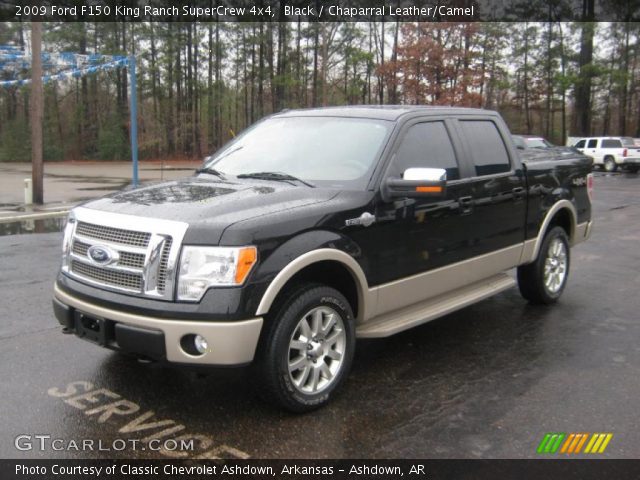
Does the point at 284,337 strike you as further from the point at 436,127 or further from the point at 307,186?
the point at 436,127

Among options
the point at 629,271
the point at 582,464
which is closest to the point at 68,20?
the point at 629,271

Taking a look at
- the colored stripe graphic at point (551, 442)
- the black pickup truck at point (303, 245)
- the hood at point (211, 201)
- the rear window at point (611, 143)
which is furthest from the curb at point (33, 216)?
the rear window at point (611, 143)

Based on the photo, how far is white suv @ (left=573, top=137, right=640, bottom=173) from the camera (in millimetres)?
30109

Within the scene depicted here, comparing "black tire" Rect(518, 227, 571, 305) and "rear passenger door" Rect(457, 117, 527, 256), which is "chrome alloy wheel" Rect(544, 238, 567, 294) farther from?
"rear passenger door" Rect(457, 117, 527, 256)

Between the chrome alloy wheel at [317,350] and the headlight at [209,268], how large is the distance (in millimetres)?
569

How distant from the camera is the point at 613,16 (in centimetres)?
4684

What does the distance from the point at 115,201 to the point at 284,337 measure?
1396 mm

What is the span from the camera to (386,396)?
4043 millimetres

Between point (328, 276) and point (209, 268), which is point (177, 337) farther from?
point (328, 276)

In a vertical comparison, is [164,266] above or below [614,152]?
below

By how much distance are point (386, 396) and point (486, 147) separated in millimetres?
2474

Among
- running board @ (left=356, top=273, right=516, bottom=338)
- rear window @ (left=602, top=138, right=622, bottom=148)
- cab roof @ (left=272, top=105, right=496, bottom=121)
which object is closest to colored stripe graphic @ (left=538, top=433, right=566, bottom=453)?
running board @ (left=356, top=273, right=516, bottom=338)

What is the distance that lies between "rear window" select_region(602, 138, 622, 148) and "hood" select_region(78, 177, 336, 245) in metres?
30.9

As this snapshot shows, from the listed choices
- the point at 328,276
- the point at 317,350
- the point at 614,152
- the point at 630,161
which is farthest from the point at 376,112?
the point at 614,152
